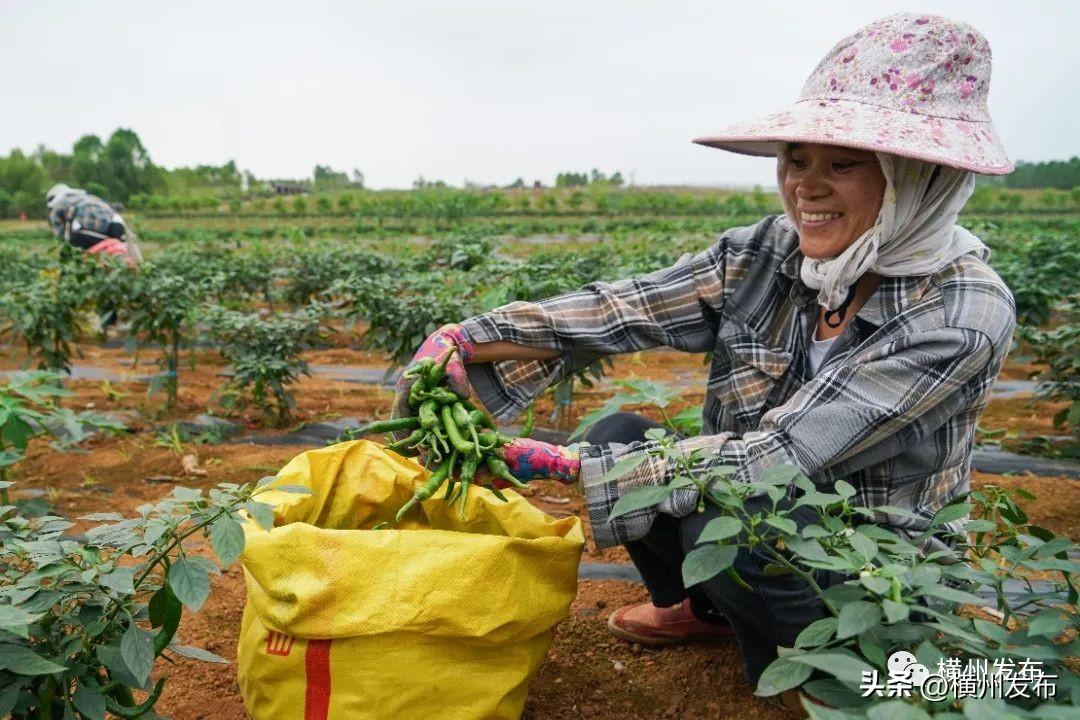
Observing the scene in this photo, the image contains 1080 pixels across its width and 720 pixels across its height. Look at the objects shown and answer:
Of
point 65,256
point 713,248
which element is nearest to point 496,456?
point 713,248

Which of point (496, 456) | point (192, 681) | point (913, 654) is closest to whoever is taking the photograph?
point (913, 654)

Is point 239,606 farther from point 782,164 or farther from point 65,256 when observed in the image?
point 65,256

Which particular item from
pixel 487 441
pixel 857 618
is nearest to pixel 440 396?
pixel 487 441

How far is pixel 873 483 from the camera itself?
1.68 metres

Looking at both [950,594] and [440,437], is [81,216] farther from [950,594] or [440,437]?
[950,594]

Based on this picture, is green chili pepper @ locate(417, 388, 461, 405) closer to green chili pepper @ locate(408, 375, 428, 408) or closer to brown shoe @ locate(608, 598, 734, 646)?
green chili pepper @ locate(408, 375, 428, 408)

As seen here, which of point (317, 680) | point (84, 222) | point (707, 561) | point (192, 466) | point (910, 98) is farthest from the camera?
point (84, 222)

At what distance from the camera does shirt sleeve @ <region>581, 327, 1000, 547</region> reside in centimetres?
154

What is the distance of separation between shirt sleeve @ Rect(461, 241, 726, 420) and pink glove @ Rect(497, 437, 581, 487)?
377 millimetres

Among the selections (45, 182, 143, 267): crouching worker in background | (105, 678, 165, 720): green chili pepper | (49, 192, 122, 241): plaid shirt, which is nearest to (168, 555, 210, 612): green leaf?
(105, 678, 165, 720): green chili pepper

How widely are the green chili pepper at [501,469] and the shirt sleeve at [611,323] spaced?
39cm

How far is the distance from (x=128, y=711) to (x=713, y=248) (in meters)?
1.50

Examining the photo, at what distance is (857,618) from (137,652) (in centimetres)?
97

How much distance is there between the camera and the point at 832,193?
165cm
